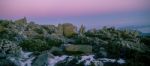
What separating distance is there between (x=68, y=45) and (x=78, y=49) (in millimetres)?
211

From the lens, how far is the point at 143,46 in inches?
209

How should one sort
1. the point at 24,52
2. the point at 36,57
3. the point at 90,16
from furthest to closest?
the point at 90,16 < the point at 24,52 < the point at 36,57

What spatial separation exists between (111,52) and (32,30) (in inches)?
70.5

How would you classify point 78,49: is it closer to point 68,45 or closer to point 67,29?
point 68,45

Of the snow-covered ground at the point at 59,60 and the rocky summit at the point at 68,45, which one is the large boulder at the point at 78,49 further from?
the snow-covered ground at the point at 59,60

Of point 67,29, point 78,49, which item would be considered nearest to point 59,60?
point 78,49

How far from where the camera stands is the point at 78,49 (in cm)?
523

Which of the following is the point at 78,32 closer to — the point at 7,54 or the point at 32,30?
the point at 32,30

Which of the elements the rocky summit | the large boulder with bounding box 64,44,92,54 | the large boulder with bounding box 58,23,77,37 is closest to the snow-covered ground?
the rocky summit

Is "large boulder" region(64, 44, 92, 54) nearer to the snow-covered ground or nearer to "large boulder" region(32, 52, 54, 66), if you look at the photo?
the snow-covered ground

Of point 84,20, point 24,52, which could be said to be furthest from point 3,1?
point 84,20

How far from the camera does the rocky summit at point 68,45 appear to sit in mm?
4922

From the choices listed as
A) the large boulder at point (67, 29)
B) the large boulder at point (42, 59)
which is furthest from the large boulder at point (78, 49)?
the large boulder at point (67, 29)

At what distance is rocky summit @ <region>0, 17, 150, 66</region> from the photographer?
492cm
